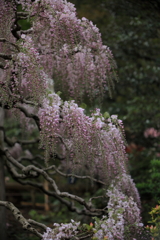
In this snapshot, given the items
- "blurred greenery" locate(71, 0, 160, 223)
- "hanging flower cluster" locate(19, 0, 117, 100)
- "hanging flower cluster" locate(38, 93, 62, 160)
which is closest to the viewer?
"hanging flower cluster" locate(38, 93, 62, 160)

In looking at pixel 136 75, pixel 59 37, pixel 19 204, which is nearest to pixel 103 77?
pixel 59 37

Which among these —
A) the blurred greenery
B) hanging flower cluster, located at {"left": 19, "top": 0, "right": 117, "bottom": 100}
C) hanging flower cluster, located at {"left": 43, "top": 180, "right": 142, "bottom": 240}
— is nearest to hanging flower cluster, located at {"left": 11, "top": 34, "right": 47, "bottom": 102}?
hanging flower cluster, located at {"left": 19, "top": 0, "right": 117, "bottom": 100}

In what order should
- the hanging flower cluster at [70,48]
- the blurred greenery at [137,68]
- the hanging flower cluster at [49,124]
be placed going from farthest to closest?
1. the blurred greenery at [137,68]
2. the hanging flower cluster at [70,48]
3. the hanging flower cluster at [49,124]

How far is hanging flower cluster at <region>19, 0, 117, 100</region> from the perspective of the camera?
2812mm

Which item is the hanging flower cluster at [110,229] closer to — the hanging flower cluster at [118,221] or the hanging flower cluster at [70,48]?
the hanging flower cluster at [118,221]

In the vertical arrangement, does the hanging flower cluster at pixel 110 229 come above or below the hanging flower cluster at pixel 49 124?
below

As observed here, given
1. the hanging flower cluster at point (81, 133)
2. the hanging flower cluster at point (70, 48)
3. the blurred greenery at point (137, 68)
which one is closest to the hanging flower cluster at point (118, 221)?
the hanging flower cluster at point (81, 133)

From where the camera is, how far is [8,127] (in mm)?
Answer: 7734

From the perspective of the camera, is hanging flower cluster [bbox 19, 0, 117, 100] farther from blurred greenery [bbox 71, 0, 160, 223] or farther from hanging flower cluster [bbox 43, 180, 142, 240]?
blurred greenery [bbox 71, 0, 160, 223]

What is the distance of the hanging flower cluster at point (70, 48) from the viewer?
2812 millimetres

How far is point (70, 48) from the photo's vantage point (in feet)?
9.70

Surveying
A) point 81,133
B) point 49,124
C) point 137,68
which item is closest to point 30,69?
point 49,124

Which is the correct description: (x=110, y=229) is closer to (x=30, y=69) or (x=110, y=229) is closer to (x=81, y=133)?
(x=81, y=133)

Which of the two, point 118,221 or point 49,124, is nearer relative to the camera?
point 49,124
